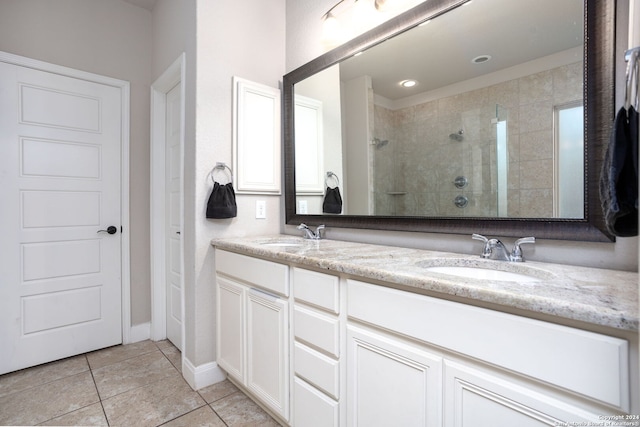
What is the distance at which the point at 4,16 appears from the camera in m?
2.02

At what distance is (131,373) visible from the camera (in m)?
2.05

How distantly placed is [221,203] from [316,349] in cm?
105

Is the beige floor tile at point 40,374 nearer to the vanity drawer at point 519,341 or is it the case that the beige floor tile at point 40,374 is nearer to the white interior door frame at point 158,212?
the white interior door frame at point 158,212

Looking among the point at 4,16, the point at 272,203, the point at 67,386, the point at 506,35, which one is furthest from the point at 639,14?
the point at 4,16

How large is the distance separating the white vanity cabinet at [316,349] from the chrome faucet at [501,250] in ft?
1.94

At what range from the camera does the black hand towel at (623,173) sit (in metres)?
0.67

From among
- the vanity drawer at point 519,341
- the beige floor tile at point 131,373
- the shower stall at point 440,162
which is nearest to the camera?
the vanity drawer at point 519,341

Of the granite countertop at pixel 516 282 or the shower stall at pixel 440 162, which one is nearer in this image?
the granite countertop at pixel 516 282

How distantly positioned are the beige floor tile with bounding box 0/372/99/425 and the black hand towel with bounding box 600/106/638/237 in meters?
2.47

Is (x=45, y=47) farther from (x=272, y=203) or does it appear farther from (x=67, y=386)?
(x=67, y=386)

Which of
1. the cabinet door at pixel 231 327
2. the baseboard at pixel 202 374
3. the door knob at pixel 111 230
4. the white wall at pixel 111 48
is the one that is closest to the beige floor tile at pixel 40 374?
the white wall at pixel 111 48

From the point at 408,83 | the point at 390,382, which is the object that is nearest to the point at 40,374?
the point at 390,382

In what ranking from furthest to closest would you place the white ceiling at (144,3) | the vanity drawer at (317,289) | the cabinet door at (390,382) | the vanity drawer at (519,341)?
the white ceiling at (144,3)
the vanity drawer at (317,289)
the cabinet door at (390,382)
the vanity drawer at (519,341)

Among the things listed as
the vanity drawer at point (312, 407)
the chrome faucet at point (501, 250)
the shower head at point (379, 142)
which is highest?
the shower head at point (379, 142)
